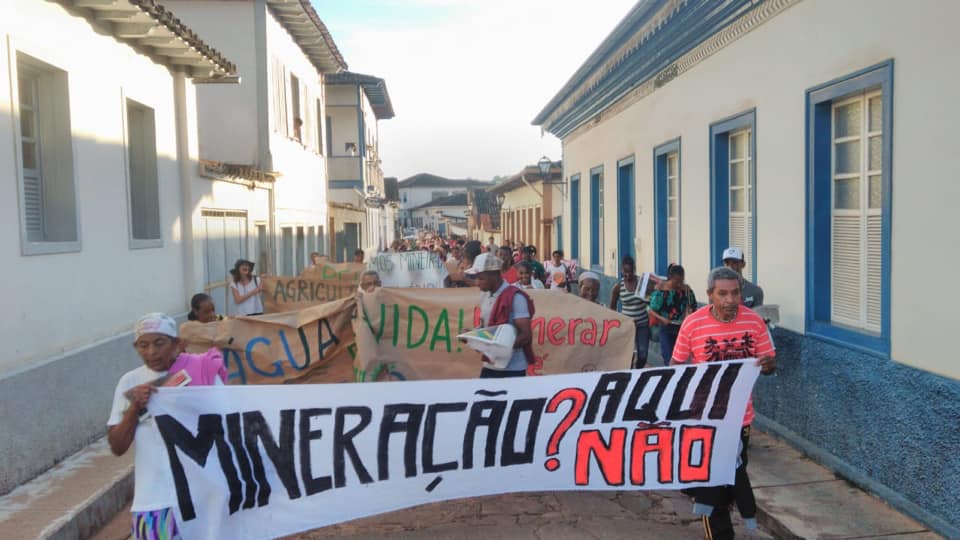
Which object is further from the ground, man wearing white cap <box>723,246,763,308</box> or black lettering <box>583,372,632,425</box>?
man wearing white cap <box>723,246,763,308</box>

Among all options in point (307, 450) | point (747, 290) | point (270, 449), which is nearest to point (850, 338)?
point (747, 290)

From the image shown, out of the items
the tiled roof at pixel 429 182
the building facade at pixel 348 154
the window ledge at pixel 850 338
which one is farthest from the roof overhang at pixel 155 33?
the tiled roof at pixel 429 182

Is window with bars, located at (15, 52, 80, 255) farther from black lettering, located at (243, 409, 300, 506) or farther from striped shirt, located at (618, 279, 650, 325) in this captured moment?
striped shirt, located at (618, 279, 650, 325)

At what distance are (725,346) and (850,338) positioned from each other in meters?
2.06

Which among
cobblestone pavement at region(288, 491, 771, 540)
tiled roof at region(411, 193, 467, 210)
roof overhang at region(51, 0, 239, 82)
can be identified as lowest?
cobblestone pavement at region(288, 491, 771, 540)

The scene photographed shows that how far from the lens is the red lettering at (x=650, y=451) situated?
5.44 metres

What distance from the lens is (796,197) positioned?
25.8 feet

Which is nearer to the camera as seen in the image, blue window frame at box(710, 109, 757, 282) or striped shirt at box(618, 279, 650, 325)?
blue window frame at box(710, 109, 757, 282)

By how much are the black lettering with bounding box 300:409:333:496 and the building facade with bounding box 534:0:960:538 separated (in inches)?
150

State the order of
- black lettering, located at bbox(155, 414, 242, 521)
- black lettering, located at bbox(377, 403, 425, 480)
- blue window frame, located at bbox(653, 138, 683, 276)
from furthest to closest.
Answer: blue window frame, located at bbox(653, 138, 683, 276) < black lettering, located at bbox(377, 403, 425, 480) < black lettering, located at bbox(155, 414, 242, 521)

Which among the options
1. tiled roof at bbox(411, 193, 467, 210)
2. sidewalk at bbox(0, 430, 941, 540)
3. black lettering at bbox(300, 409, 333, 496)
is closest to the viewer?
black lettering at bbox(300, 409, 333, 496)

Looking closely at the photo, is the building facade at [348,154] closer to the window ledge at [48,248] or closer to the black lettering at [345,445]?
the window ledge at [48,248]

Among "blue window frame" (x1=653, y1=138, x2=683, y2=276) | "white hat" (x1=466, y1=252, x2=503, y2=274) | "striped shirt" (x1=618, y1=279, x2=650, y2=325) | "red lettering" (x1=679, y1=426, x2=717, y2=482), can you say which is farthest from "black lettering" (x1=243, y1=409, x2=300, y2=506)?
"blue window frame" (x1=653, y1=138, x2=683, y2=276)

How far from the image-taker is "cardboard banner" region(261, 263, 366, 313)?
11438 mm
